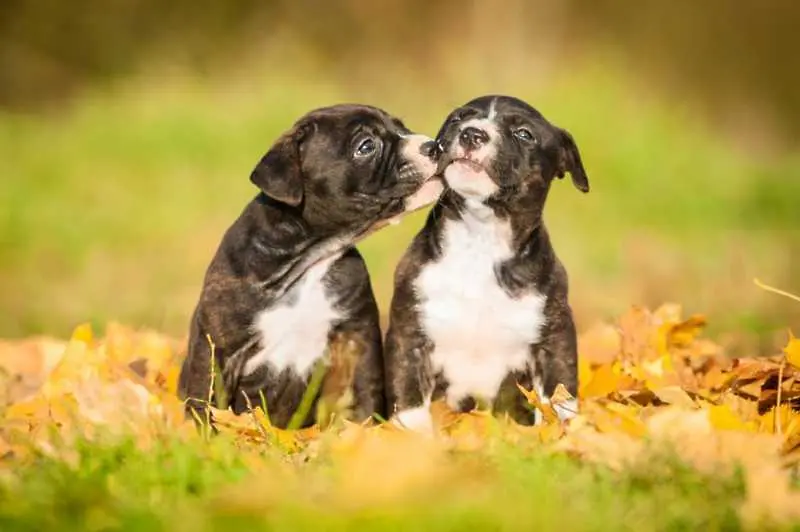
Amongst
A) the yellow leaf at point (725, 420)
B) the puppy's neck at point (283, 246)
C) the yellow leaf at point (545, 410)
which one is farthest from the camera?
the puppy's neck at point (283, 246)

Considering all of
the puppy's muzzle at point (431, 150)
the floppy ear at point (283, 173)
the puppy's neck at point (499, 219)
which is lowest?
the puppy's neck at point (499, 219)

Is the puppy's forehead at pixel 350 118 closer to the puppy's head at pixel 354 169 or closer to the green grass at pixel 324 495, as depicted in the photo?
the puppy's head at pixel 354 169

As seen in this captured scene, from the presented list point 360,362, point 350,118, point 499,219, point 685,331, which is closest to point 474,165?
point 499,219

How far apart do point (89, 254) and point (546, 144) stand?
20.5 feet

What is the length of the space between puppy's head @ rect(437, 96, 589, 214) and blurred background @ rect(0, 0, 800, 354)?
2.29 metres

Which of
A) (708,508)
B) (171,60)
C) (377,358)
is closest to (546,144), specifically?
(377,358)

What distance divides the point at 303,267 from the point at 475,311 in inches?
27.9

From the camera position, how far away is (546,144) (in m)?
5.25

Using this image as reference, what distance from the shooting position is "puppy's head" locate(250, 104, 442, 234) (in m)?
5.19

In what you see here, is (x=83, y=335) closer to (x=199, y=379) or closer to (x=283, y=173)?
(x=199, y=379)

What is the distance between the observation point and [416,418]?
5098 millimetres

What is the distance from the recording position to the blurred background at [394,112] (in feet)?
31.9

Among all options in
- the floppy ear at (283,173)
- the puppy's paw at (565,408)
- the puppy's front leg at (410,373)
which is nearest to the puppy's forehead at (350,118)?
the floppy ear at (283,173)

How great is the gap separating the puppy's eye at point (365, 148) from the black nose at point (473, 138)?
40cm
